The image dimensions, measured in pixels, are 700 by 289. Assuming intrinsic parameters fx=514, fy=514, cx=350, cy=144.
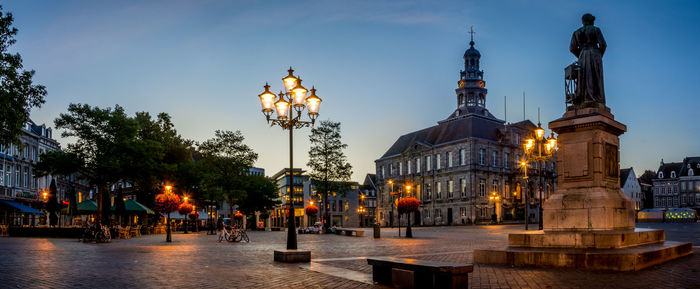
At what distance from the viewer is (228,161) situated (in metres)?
54.7

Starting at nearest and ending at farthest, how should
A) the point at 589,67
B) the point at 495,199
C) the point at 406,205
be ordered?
1. the point at 589,67
2. the point at 406,205
3. the point at 495,199

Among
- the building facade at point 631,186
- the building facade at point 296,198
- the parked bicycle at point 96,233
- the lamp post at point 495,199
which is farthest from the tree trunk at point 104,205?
the building facade at point 631,186

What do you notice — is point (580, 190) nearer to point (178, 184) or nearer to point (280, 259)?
point (280, 259)

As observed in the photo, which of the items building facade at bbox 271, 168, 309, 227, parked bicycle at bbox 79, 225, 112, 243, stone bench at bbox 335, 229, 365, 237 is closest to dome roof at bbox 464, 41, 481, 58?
building facade at bbox 271, 168, 309, 227

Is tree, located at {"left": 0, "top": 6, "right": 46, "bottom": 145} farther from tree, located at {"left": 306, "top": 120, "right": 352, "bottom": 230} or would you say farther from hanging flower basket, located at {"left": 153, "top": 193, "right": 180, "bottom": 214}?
tree, located at {"left": 306, "top": 120, "right": 352, "bottom": 230}

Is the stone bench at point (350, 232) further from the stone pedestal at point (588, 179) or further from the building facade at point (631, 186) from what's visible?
the building facade at point (631, 186)

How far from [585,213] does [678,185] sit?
127 m

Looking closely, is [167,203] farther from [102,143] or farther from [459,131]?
[459,131]

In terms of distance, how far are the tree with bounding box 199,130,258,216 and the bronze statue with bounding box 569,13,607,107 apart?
4497cm

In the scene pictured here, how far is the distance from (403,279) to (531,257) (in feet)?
12.3

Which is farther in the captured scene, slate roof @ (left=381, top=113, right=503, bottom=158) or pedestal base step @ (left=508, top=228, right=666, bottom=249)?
slate roof @ (left=381, top=113, right=503, bottom=158)

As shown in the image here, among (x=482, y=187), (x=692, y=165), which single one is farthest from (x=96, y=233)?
(x=692, y=165)

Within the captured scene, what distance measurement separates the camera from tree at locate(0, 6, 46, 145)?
730 inches

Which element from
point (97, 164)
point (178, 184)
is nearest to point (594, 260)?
point (97, 164)
